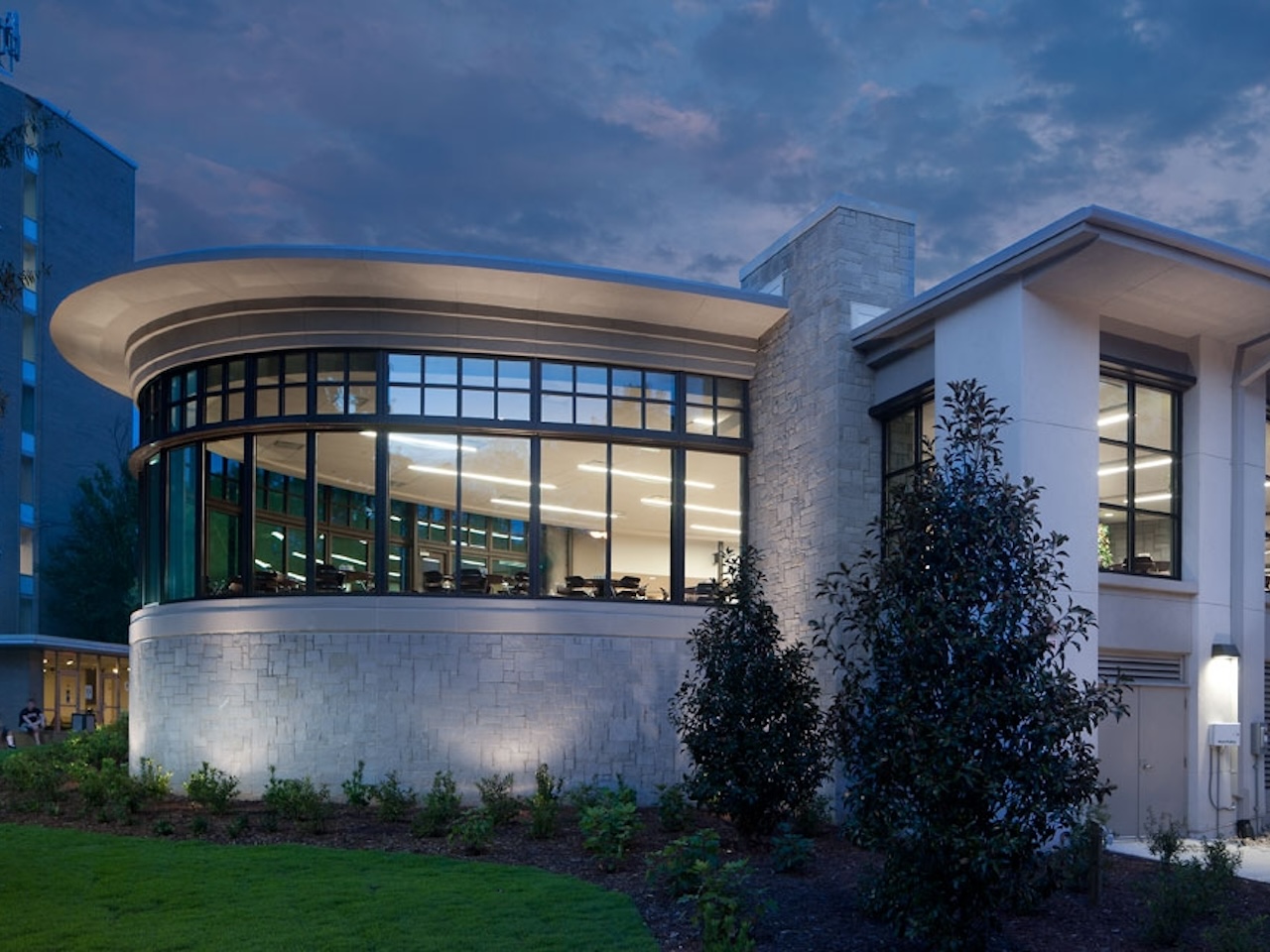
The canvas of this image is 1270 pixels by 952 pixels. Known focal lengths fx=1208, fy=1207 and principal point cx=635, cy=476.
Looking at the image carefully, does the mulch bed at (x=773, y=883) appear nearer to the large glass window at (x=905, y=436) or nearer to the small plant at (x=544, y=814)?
the small plant at (x=544, y=814)

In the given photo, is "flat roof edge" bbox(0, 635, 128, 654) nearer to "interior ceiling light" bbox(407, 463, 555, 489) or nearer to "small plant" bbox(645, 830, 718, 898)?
"interior ceiling light" bbox(407, 463, 555, 489)

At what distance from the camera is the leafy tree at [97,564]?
4400 cm

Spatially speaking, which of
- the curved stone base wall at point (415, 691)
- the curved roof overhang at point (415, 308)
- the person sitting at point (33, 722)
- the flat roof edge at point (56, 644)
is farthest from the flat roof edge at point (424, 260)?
the flat roof edge at point (56, 644)

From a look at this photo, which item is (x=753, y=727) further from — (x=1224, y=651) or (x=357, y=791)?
(x=1224, y=651)

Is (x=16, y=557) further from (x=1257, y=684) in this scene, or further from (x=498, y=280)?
(x=1257, y=684)

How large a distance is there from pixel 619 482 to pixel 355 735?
4.82m

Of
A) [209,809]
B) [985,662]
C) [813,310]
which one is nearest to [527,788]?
[209,809]

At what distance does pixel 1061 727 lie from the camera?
8297 mm

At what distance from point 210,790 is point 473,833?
3948 mm

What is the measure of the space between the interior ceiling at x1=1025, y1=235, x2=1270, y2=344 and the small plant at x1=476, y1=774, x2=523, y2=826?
8.19 metres

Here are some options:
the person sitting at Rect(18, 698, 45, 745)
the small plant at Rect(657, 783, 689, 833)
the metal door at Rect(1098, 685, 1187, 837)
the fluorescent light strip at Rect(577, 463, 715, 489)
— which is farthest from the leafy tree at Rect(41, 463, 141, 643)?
the metal door at Rect(1098, 685, 1187, 837)

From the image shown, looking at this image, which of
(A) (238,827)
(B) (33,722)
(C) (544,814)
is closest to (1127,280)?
(C) (544,814)

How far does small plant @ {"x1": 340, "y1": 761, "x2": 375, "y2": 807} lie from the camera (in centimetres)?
1473

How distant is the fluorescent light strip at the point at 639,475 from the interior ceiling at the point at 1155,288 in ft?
19.0
